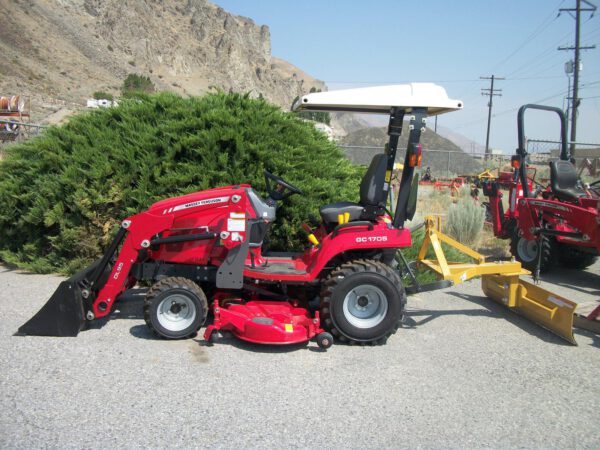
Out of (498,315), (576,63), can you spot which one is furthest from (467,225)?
(576,63)

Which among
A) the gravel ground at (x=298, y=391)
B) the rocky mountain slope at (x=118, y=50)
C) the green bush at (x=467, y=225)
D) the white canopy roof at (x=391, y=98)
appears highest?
the rocky mountain slope at (x=118, y=50)

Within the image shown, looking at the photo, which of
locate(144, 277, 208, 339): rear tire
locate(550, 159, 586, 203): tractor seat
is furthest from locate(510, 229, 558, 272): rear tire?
locate(144, 277, 208, 339): rear tire

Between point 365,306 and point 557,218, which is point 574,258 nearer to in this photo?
point 557,218

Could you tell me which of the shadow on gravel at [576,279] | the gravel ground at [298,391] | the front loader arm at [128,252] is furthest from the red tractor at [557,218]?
the front loader arm at [128,252]

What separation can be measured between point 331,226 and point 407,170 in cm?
92

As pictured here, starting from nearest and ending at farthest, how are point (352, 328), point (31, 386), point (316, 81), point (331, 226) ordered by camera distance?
point (31, 386)
point (352, 328)
point (331, 226)
point (316, 81)

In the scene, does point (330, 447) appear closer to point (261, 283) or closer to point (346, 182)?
→ point (261, 283)

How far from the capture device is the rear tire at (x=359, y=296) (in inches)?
178

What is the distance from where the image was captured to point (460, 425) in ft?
10.9

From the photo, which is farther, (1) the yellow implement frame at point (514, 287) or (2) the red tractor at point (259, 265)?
(1) the yellow implement frame at point (514, 287)

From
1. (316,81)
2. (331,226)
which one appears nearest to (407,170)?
(331,226)

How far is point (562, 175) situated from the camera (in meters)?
7.86

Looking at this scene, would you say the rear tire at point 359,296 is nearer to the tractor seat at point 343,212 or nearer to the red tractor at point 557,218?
the tractor seat at point 343,212

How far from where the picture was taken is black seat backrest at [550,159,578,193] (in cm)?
781
